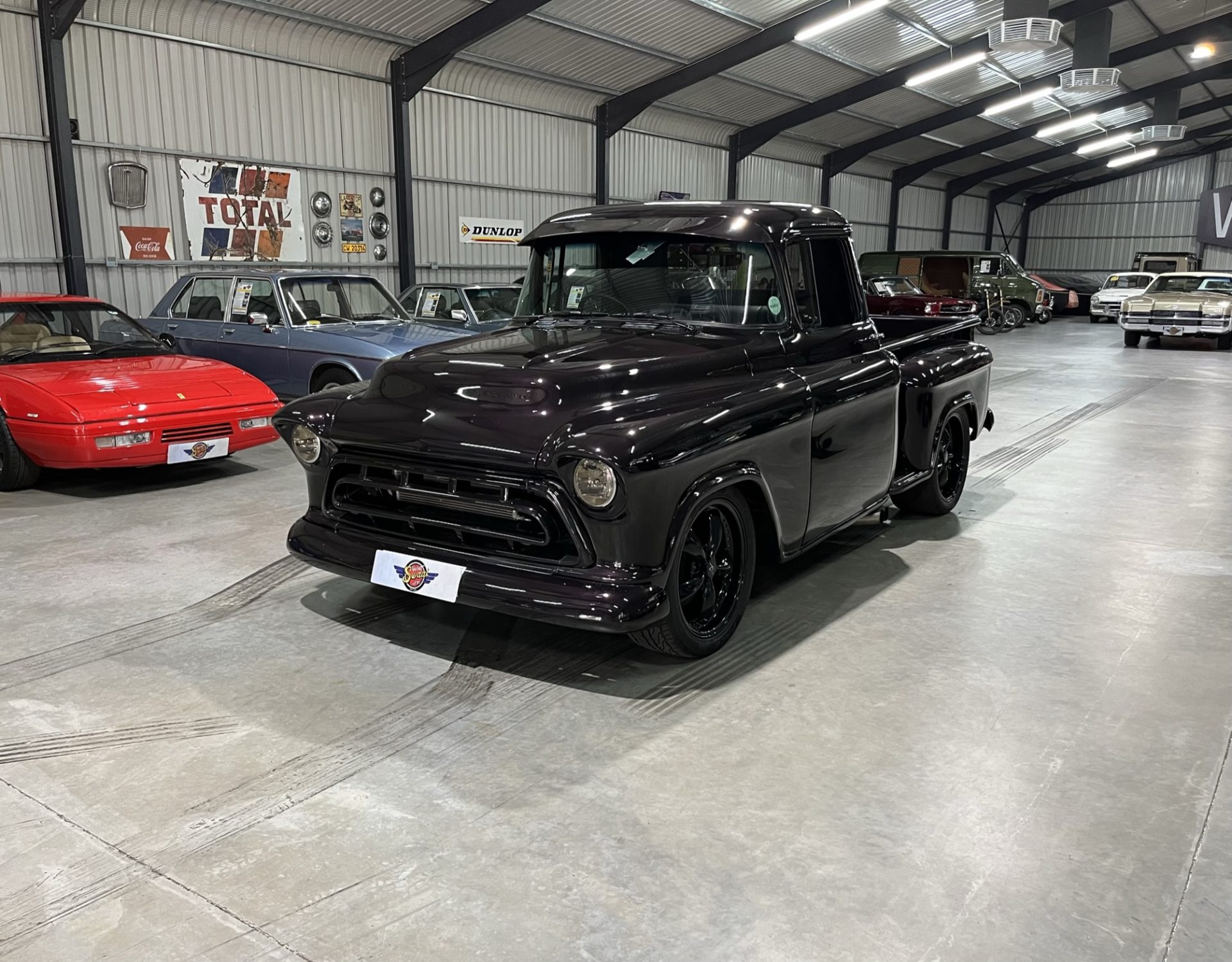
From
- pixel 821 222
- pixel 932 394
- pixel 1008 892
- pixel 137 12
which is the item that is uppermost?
pixel 137 12

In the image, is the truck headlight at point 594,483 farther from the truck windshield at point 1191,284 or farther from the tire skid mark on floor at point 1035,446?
the truck windshield at point 1191,284

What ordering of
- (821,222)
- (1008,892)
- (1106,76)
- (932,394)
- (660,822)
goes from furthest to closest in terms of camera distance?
(1106,76)
(932,394)
(821,222)
(660,822)
(1008,892)

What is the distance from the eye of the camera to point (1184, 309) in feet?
59.9

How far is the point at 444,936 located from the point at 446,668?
1.62 meters

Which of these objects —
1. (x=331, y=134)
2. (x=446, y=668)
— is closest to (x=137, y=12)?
(x=331, y=134)

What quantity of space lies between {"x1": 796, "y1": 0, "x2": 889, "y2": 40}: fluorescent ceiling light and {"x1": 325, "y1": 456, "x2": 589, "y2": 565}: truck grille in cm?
1517

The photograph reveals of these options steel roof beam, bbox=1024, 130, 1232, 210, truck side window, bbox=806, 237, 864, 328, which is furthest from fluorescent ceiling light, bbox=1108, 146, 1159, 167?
truck side window, bbox=806, 237, 864, 328

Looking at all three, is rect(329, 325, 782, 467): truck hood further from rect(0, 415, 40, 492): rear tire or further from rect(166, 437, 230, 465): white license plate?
rect(0, 415, 40, 492): rear tire

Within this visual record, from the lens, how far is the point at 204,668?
379 centimetres

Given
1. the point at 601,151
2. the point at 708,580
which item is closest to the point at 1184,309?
the point at 601,151

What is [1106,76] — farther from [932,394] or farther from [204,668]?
[204,668]

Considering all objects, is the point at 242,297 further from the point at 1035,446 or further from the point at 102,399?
the point at 1035,446

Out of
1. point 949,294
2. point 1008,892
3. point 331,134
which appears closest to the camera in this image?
point 1008,892

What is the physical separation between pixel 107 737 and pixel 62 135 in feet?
33.1
